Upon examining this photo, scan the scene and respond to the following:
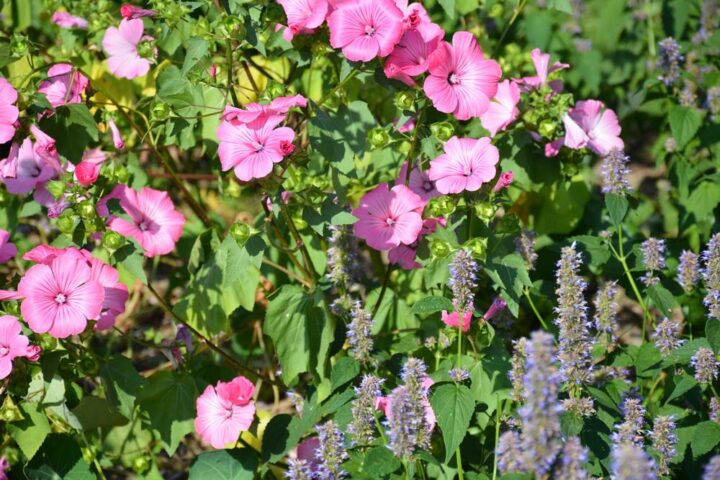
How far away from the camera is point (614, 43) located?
3.91 m

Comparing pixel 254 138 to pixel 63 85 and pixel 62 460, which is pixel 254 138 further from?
pixel 62 460

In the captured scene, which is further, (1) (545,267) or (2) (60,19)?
(2) (60,19)

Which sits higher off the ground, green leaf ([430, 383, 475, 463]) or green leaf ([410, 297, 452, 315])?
green leaf ([410, 297, 452, 315])

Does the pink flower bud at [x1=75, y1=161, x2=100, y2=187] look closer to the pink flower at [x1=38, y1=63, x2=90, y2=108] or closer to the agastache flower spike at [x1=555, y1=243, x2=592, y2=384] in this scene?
the pink flower at [x1=38, y1=63, x2=90, y2=108]

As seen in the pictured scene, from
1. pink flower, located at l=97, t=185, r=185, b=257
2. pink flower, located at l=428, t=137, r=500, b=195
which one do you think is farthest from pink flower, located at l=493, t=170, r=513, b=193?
pink flower, located at l=97, t=185, r=185, b=257

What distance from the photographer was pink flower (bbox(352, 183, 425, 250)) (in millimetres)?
2188

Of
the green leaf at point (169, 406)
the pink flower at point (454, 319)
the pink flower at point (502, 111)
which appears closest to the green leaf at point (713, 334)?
the pink flower at point (454, 319)

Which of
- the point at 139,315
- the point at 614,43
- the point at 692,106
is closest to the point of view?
the point at 692,106

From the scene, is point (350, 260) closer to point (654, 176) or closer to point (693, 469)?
point (693, 469)

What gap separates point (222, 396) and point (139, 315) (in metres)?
1.14

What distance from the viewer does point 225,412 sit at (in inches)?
88.1

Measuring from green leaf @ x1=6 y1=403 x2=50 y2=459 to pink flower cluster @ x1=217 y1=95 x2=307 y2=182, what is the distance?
710mm

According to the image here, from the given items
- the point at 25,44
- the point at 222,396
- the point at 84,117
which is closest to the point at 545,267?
the point at 222,396

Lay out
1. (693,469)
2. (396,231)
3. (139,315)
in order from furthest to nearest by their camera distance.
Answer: (139,315), (396,231), (693,469)
